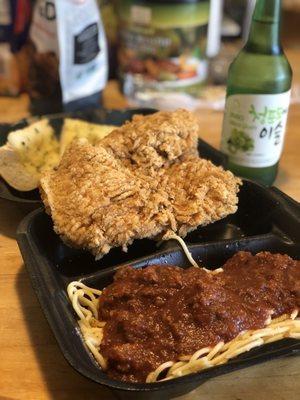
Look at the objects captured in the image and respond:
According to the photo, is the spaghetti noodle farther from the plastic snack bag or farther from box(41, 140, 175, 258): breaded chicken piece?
the plastic snack bag

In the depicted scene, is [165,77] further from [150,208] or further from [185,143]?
[150,208]

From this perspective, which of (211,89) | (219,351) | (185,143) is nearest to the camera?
(219,351)

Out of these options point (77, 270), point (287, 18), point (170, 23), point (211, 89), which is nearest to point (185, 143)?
point (77, 270)

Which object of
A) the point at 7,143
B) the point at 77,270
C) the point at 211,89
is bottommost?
the point at 211,89

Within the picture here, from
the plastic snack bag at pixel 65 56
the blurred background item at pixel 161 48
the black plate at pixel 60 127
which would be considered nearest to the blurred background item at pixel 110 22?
the blurred background item at pixel 161 48

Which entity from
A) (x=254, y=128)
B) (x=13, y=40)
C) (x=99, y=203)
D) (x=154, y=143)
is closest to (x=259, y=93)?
(x=254, y=128)
